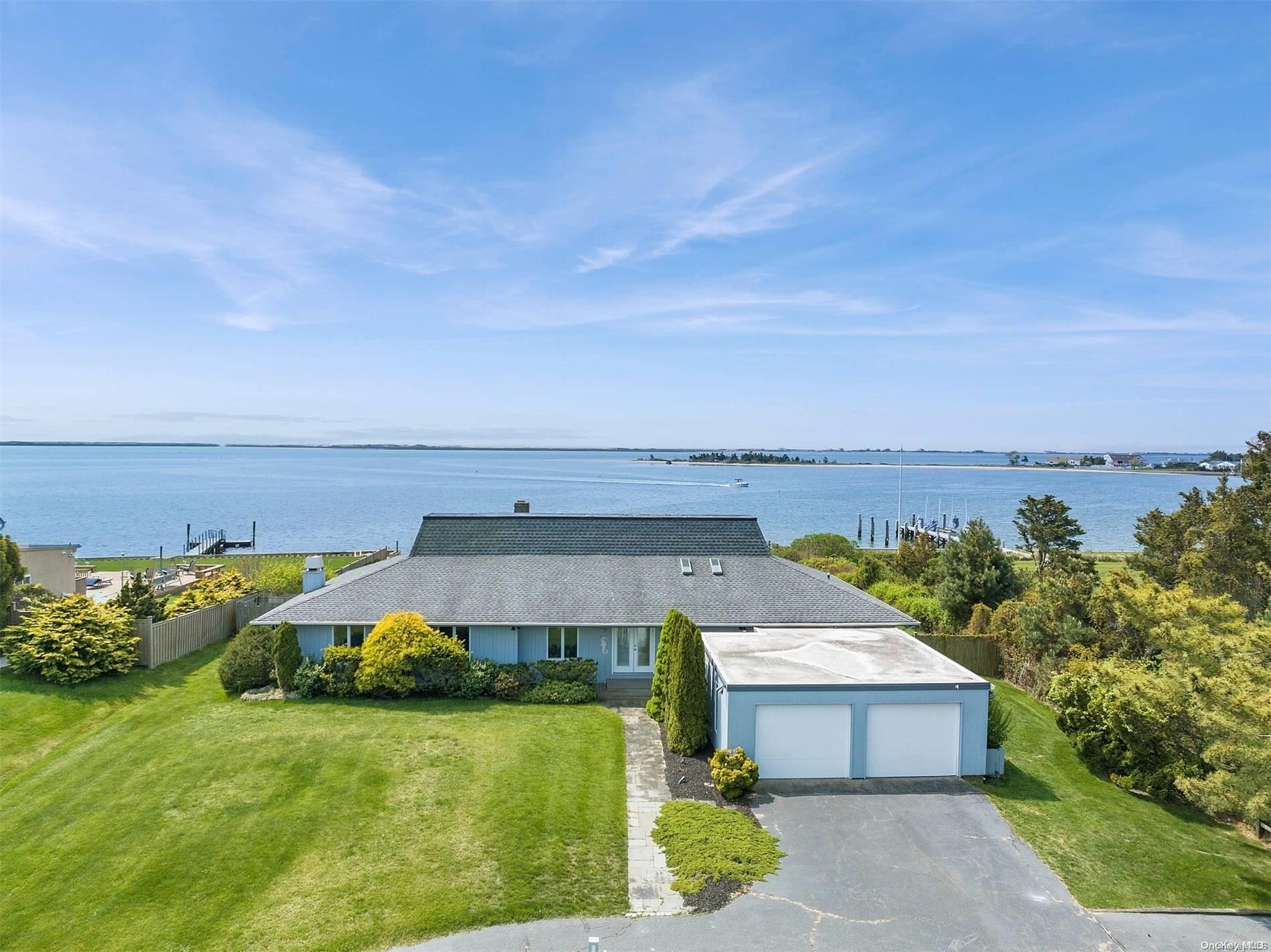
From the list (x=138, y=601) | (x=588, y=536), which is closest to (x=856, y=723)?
(x=588, y=536)

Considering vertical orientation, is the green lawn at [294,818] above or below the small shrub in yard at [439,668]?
below

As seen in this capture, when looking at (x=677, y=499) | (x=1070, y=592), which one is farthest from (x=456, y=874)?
(x=677, y=499)

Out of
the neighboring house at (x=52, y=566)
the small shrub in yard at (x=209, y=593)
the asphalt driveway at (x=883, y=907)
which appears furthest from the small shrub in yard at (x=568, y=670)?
the neighboring house at (x=52, y=566)

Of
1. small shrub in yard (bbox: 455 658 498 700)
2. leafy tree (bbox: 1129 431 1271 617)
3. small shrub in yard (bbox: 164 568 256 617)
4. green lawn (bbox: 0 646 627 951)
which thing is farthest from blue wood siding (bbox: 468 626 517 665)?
leafy tree (bbox: 1129 431 1271 617)

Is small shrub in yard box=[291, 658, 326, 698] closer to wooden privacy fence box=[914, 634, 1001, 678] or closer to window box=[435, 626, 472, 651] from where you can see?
window box=[435, 626, 472, 651]

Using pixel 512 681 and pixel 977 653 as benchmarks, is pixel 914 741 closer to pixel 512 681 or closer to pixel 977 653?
pixel 977 653

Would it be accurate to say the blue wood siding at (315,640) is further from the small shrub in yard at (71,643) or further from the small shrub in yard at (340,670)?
the small shrub in yard at (71,643)

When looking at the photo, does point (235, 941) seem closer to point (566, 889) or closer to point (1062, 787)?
point (566, 889)
